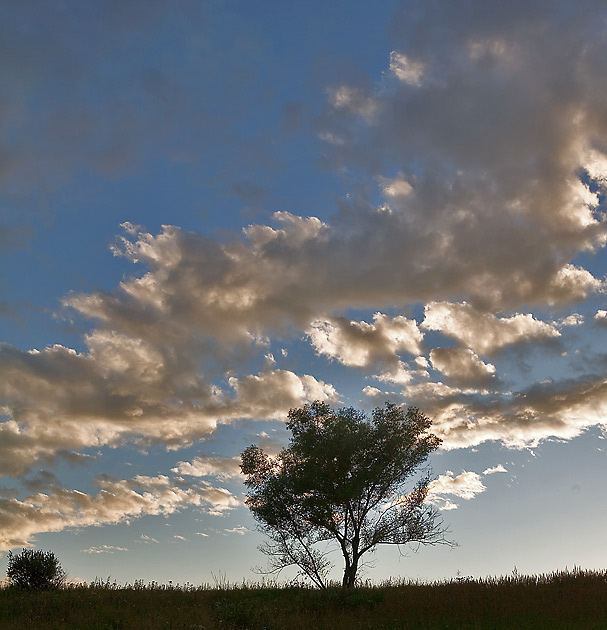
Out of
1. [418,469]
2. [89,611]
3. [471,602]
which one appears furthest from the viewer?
[418,469]

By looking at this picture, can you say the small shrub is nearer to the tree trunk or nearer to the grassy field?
the grassy field

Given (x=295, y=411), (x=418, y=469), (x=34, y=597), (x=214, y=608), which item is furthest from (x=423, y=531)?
(x=34, y=597)

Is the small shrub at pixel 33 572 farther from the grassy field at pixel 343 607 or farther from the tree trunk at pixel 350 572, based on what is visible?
the tree trunk at pixel 350 572

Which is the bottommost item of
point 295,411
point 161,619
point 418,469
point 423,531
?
point 161,619

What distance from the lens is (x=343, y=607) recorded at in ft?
88.7

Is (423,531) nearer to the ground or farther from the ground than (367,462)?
nearer to the ground

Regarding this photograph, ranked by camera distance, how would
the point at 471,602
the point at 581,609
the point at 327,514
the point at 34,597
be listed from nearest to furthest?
1. the point at 581,609
2. the point at 471,602
3. the point at 34,597
4. the point at 327,514

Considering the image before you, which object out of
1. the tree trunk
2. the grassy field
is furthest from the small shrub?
the tree trunk

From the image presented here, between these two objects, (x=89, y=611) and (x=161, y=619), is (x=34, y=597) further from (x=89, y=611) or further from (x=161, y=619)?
(x=161, y=619)

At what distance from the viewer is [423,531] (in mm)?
37531

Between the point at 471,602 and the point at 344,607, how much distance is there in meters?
5.77

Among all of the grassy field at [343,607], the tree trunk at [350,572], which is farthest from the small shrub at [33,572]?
the tree trunk at [350,572]

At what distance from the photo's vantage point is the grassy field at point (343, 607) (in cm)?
2171

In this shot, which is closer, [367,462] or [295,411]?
[367,462]
